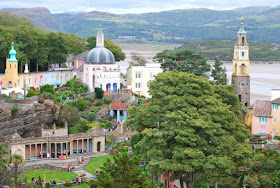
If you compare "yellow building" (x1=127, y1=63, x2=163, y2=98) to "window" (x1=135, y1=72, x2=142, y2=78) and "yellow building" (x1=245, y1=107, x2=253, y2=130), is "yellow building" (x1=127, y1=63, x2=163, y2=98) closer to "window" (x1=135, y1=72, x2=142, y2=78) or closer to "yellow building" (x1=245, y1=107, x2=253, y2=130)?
"window" (x1=135, y1=72, x2=142, y2=78)

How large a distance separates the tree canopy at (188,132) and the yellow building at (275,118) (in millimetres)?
12343

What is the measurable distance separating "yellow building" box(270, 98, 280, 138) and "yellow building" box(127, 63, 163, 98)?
24519mm

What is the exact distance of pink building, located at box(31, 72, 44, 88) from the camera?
2896 inches

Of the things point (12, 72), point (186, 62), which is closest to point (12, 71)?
point (12, 72)

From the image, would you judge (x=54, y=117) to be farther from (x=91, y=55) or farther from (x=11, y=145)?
(x=91, y=55)

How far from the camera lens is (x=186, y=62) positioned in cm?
7519

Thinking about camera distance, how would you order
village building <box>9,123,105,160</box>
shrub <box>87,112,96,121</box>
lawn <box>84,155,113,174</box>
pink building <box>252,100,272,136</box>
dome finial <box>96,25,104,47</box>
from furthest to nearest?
dome finial <box>96,25,104,47</box> → shrub <box>87,112,96,121</box> → pink building <box>252,100,272,136</box> → village building <box>9,123,105,160</box> → lawn <box>84,155,113,174</box>

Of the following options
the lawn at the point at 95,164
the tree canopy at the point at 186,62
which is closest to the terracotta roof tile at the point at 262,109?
the tree canopy at the point at 186,62

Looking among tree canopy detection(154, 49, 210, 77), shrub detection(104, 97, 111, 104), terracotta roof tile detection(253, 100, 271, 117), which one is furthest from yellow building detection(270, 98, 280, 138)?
shrub detection(104, 97, 111, 104)

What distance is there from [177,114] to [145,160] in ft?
14.2

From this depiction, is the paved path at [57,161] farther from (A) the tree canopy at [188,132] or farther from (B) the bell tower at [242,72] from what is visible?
(B) the bell tower at [242,72]

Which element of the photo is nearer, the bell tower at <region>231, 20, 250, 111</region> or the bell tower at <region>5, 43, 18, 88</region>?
the bell tower at <region>5, 43, 18, 88</region>

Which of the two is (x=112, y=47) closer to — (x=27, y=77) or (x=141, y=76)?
(x=141, y=76)

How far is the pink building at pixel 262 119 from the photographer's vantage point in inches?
2318
